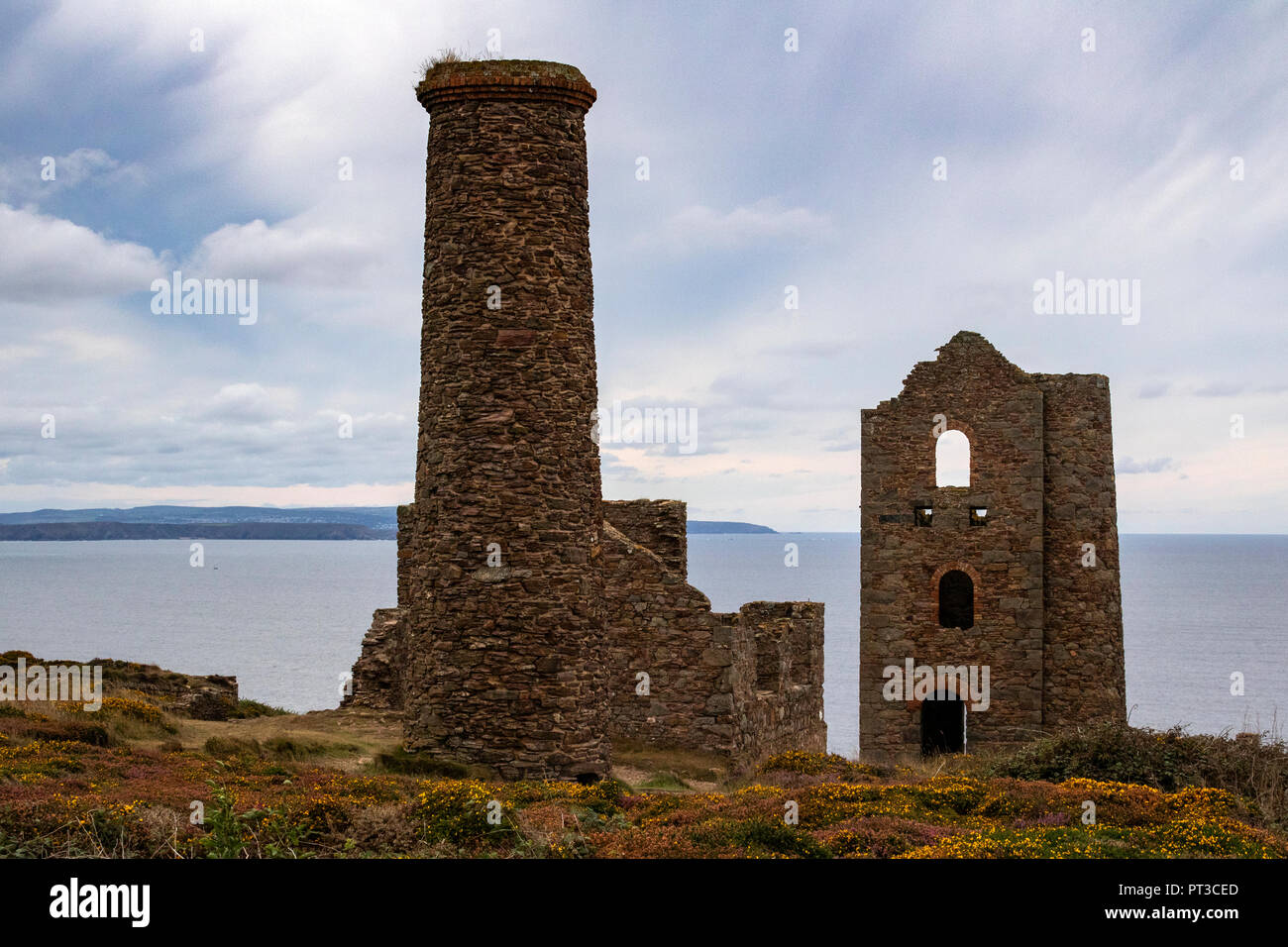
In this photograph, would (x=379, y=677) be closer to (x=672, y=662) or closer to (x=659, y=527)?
(x=672, y=662)

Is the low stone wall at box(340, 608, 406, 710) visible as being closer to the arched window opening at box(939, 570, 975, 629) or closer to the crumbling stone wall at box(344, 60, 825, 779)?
the crumbling stone wall at box(344, 60, 825, 779)

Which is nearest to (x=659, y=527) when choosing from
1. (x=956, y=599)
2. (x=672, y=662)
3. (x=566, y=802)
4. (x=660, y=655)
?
(x=660, y=655)

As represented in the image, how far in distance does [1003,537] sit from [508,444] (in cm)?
1534

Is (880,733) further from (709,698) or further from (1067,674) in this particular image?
(709,698)

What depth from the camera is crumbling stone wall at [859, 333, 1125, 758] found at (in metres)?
29.0

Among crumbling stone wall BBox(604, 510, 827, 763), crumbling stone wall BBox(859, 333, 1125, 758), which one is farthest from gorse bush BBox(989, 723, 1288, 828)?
crumbling stone wall BBox(859, 333, 1125, 758)

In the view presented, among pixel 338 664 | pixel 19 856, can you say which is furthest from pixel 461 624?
pixel 338 664

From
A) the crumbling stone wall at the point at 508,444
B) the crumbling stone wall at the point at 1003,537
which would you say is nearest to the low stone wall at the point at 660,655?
the crumbling stone wall at the point at 508,444

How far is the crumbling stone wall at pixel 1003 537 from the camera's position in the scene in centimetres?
2898

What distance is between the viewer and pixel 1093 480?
1150 inches

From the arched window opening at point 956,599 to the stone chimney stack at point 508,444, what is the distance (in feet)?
45.9

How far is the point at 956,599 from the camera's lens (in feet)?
100.0

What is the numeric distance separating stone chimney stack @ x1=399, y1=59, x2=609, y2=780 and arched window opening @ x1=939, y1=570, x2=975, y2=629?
14.0 meters
